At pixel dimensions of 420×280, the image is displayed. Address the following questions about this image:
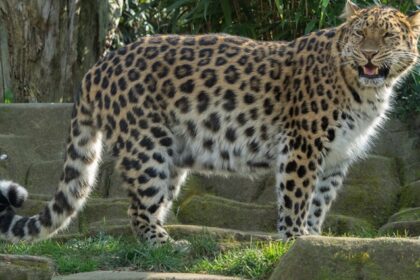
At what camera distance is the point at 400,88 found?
1246cm

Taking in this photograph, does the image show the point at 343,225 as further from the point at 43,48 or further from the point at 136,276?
the point at 43,48

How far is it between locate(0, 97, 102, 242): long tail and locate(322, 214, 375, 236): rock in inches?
88.9

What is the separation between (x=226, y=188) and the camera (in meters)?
11.2

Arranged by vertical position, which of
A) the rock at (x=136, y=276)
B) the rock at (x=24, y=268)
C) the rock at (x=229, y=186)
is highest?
the rock at (x=24, y=268)

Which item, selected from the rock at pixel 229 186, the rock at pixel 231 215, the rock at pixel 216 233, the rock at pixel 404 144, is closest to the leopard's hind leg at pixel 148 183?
the rock at pixel 216 233

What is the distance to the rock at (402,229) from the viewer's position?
29.1 ft

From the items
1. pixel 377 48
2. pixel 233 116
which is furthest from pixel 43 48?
pixel 377 48

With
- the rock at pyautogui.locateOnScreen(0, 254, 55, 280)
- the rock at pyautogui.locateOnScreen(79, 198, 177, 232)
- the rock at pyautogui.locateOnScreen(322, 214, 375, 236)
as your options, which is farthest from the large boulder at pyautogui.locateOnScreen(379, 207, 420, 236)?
the rock at pyautogui.locateOnScreen(0, 254, 55, 280)

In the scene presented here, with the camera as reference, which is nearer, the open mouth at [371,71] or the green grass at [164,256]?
the green grass at [164,256]

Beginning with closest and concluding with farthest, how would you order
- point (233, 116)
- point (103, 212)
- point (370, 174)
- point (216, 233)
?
1. point (216, 233)
2. point (233, 116)
3. point (103, 212)
4. point (370, 174)

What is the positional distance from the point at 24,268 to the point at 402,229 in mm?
3835

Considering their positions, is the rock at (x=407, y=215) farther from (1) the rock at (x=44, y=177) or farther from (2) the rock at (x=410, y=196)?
(1) the rock at (x=44, y=177)

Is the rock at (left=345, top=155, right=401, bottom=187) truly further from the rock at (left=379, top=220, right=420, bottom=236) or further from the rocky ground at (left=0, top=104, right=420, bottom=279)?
the rock at (left=379, top=220, right=420, bottom=236)

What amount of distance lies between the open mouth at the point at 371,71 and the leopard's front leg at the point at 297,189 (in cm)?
72
